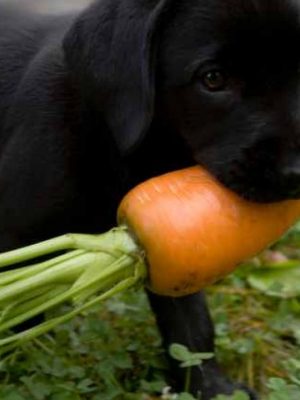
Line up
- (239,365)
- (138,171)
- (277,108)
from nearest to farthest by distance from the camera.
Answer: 1. (277,108)
2. (138,171)
3. (239,365)

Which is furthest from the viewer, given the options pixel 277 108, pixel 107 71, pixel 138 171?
pixel 138 171

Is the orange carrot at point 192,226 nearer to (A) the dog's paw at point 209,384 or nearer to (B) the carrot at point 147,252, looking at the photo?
(B) the carrot at point 147,252

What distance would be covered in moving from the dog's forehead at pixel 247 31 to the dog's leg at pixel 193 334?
0.76 metres

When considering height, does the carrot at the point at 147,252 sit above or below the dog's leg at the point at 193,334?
above

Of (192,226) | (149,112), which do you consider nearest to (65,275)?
(192,226)

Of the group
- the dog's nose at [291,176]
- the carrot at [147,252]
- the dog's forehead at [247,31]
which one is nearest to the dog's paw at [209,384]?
the carrot at [147,252]

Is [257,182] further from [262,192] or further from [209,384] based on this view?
[209,384]

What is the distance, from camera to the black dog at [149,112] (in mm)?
2527

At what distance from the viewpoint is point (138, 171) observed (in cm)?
287

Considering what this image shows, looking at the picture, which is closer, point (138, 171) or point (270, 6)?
point (270, 6)

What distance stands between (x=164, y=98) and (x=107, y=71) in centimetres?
14

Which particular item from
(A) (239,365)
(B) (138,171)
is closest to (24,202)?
(B) (138,171)

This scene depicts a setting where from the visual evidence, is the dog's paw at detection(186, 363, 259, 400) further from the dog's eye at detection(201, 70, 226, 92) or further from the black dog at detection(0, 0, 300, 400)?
the dog's eye at detection(201, 70, 226, 92)

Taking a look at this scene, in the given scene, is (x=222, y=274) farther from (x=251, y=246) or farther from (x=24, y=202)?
(x=24, y=202)
